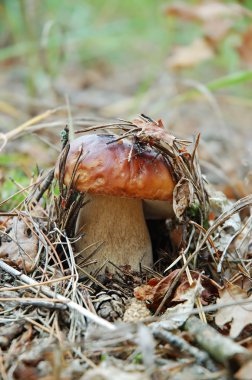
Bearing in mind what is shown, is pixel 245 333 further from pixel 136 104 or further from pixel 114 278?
pixel 136 104

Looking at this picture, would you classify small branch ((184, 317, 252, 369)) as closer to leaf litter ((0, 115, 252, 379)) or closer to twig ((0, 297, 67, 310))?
leaf litter ((0, 115, 252, 379))

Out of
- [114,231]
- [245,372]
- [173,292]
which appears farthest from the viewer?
[114,231]

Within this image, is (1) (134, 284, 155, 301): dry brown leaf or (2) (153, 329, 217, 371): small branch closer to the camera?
(2) (153, 329, 217, 371): small branch

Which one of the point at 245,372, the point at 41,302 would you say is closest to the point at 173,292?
the point at 41,302

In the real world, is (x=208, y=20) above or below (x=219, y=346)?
above

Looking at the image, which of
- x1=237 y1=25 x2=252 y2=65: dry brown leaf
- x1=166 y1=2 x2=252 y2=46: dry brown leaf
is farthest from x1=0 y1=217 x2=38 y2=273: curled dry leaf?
x1=237 y1=25 x2=252 y2=65: dry brown leaf

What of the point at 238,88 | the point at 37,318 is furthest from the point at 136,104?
the point at 37,318

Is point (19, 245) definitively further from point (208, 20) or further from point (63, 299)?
point (208, 20)
